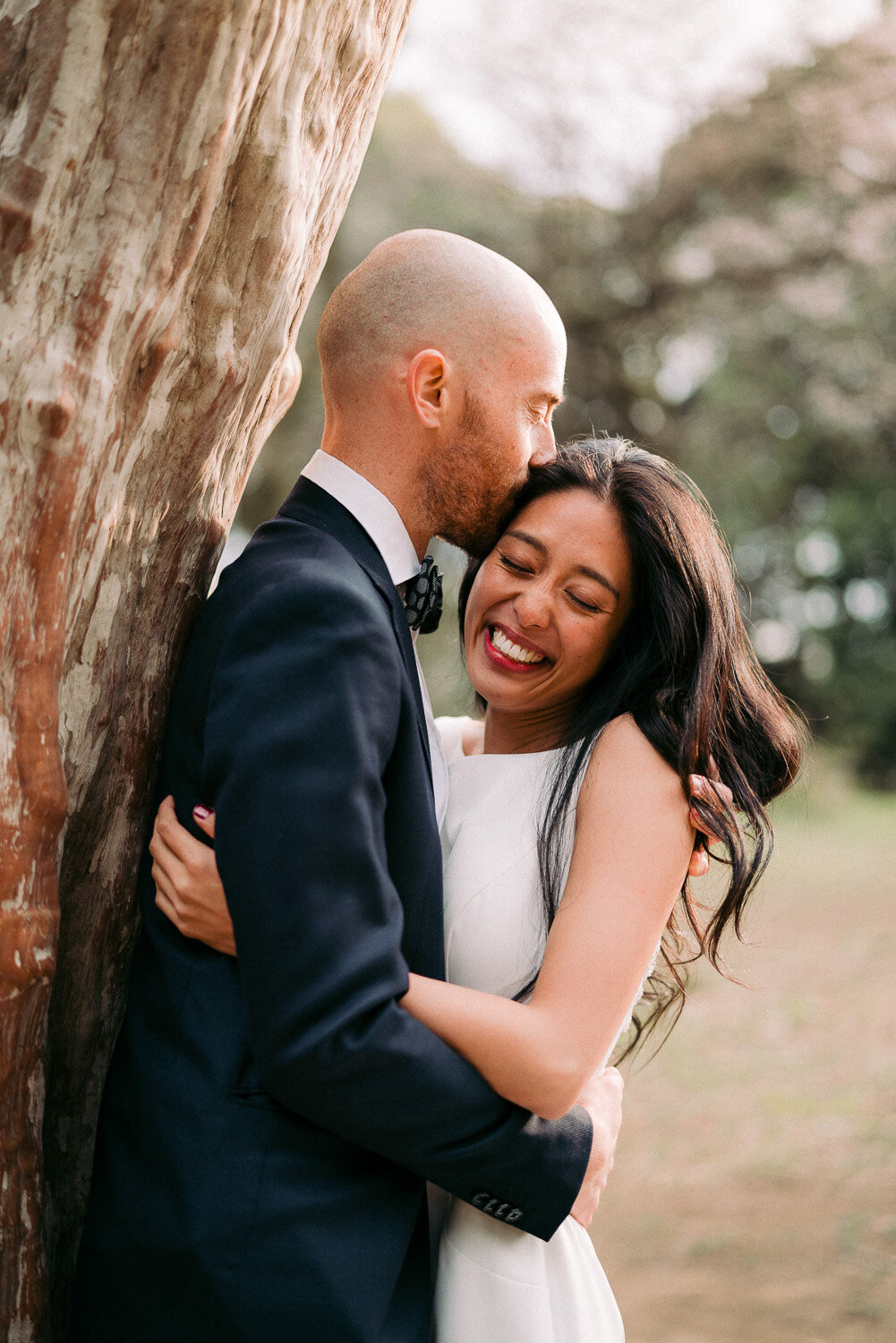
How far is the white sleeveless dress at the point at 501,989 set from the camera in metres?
1.91

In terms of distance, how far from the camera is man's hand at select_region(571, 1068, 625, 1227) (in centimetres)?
200

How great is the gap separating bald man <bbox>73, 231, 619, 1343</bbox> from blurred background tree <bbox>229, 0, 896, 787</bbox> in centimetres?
763

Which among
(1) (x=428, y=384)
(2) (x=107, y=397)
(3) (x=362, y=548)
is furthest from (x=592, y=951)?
(2) (x=107, y=397)

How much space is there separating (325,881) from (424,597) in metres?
0.65

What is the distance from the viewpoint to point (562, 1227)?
199cm

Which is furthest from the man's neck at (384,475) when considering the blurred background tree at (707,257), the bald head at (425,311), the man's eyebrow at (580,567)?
the blurred background tree at (707,257)

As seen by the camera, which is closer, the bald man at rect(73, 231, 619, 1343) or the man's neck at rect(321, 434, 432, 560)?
the bald man at rect(73, 231, 619, 1343)

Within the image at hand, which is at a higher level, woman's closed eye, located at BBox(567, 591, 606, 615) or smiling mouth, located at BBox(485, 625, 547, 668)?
woman's closed eye, located at BBox(567, 591, 606, 615)

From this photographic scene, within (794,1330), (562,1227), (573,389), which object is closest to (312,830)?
(562,1227)

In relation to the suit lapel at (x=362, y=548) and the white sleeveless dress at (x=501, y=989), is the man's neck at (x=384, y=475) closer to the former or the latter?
the suit lapel at (x=362, y=548)

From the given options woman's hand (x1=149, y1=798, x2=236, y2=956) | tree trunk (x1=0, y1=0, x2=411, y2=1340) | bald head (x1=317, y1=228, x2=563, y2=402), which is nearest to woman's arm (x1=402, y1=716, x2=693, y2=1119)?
woman's hand (x1=149, y1=798, x2=236, y2=956)

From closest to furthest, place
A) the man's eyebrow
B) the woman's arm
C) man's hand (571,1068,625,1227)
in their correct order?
the woman's arm
man's hand (571,1068,625,1227)
the man's eyebrow

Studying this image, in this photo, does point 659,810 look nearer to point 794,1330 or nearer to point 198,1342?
point 198,1342

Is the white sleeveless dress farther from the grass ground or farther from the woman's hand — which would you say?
the grass ground
